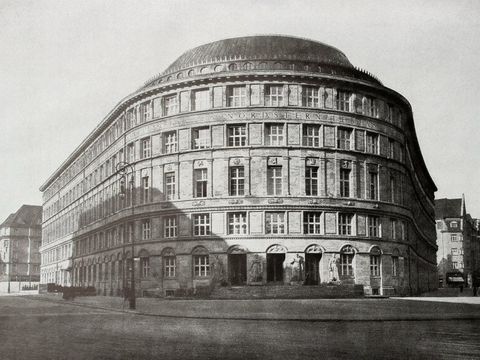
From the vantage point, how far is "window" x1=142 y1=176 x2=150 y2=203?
187 ft

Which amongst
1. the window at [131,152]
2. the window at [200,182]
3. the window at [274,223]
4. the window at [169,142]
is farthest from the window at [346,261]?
the window at [131,152]

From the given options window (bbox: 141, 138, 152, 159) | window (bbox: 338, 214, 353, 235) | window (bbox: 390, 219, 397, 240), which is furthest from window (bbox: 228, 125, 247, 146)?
window (bbox: 390, 219, 397, 240)

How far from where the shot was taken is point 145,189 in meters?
57.4

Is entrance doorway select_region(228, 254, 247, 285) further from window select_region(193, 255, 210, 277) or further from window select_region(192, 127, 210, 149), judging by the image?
window select_region(192, 127, 210, 149)

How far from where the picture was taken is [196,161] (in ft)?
176

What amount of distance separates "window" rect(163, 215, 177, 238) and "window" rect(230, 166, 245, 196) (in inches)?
234

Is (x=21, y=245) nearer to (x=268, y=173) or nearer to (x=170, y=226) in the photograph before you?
(x=170, y=226)

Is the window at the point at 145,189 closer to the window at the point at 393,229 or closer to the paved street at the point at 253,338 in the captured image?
the window at the point at 393,229

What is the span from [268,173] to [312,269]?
8.61 metres

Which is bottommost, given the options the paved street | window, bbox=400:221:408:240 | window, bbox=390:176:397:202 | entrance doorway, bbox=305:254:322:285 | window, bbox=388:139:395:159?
the paved street

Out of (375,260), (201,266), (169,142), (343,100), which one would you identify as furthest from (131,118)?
(375,260)

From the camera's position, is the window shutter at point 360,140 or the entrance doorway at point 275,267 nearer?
the entrance doorway at point 275,267

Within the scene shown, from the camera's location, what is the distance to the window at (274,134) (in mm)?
52469

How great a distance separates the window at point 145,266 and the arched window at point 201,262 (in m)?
5.40
